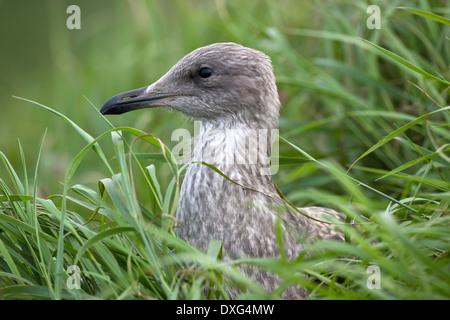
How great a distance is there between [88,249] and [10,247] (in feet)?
1.27

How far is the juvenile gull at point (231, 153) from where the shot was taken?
3.38 meters

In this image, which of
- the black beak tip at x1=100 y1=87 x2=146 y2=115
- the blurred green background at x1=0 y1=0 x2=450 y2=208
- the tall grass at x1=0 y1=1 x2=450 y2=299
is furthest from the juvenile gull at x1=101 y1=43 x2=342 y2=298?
the blurred green background at x1=0 y1=0 x2=450 y2=208

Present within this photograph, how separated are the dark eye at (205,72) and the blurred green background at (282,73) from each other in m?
0.83

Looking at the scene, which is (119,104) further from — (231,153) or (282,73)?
(282,73)

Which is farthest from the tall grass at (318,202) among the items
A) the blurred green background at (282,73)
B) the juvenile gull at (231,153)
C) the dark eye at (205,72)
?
the dark eye at (205,72)

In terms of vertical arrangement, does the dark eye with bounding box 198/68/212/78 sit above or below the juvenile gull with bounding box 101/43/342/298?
above

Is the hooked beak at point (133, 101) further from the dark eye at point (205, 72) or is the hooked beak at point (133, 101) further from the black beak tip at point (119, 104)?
the dark eye at point (205, 72)

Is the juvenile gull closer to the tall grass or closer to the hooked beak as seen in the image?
the hooked beak

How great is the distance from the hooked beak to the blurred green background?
3.17ft

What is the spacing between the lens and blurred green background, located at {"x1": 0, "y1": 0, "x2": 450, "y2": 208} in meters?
4.85

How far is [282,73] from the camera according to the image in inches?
217

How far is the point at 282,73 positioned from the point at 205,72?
1.73 metres

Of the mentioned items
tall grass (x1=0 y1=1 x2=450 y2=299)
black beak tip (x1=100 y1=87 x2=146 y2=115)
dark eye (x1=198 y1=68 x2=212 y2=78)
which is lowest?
tall grass (x1=0 y1=1 x2=450 y2=299)

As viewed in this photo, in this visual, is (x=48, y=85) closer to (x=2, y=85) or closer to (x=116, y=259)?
(x=2, y=85)
